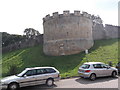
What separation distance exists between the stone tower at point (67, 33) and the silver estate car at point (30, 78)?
12.0 metres

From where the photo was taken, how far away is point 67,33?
70.2 ft

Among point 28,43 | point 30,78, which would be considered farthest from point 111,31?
point 30,78

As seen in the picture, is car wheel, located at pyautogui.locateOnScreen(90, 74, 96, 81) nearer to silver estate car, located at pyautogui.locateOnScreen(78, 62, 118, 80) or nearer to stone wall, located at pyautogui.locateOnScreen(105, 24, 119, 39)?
silver estate car, located at pyautogui.locateOnScreen(78, 62, 118, 80)

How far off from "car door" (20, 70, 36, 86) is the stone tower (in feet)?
41.6

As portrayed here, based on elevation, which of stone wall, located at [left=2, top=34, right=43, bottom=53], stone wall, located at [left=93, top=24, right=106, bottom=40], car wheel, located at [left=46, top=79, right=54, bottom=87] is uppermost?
stone wall, located at [left=93, top=24, right=106, bottom=40]

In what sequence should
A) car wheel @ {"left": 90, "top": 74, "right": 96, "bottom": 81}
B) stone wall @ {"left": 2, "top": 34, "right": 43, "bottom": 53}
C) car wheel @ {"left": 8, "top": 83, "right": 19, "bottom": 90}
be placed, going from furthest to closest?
stone wall @ {"left": 2, "top": 34, "right": 43, "bottom": 53} → car wheel @ {"left": 90, "top": 74, "right": 96, "bottom": 81} → car wheel @ {"left": 8, "top": 83, "right": 19, "bottom": 90}

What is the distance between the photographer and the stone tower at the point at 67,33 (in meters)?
21.3

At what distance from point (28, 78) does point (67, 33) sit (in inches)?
557

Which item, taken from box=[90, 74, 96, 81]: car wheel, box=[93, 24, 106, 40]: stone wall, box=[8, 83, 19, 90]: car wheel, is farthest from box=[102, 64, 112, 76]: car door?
box=[93, 24, 106, 40]: stone wall

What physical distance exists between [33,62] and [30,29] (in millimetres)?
59297

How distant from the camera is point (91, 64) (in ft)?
33.9

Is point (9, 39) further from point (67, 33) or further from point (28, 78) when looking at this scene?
point (28, 78)

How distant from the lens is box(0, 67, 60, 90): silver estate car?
7957 mm

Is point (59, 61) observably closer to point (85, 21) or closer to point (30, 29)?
point (85, 21)
